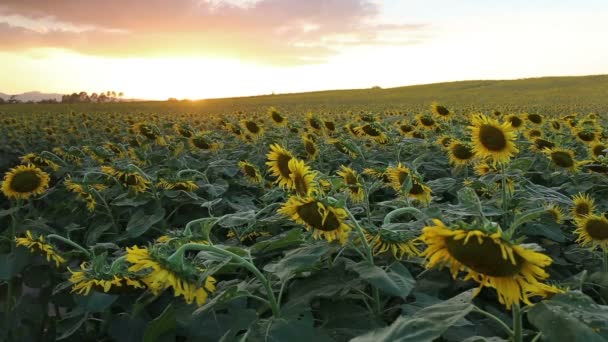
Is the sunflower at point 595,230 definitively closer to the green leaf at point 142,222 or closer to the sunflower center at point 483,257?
the sunflower center at point 483,257

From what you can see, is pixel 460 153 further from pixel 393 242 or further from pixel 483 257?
pixel 483 257

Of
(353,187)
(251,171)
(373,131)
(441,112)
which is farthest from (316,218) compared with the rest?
(441,112)

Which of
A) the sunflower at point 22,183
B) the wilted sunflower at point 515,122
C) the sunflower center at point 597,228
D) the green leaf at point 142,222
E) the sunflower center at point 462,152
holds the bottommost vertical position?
the green leaf at point 142,222

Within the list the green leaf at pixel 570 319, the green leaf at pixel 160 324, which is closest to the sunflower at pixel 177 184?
the green leaf at pixel 160 324

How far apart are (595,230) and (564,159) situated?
1.69 m

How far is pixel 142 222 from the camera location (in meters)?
3.41

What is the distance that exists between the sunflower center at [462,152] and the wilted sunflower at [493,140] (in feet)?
1.94

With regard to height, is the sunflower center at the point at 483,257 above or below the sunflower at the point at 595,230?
above

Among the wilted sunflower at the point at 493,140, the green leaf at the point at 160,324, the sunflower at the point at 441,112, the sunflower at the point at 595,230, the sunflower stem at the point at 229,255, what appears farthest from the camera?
the sunflower at the point at 441,112

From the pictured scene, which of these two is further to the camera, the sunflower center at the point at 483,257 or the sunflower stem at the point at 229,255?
the sunflower stem at the point at 229,255

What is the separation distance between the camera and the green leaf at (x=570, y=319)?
124cm

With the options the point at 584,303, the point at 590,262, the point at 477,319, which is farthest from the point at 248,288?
the point at 590,262

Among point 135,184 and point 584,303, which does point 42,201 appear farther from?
point 584,303

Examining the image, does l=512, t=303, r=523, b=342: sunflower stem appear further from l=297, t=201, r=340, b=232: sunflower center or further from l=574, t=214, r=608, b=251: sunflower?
l=574, t=214, r=608, b=251: sunflower
